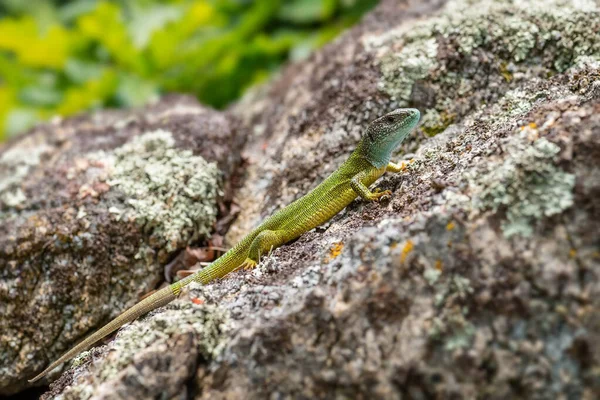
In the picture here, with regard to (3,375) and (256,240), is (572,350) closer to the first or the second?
(256,240)

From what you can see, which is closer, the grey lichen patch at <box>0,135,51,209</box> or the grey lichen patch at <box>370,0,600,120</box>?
the grey lichen patch at <box>370,0,600,120</box>

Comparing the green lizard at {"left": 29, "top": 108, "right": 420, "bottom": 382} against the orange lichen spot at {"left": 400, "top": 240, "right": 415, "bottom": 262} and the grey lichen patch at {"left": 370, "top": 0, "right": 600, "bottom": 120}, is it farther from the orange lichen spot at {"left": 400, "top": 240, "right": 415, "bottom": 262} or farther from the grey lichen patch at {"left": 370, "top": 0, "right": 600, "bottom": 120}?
the orange lichen spot at {"left": 400, "top": 240, "right": 415, "bottom": 262}

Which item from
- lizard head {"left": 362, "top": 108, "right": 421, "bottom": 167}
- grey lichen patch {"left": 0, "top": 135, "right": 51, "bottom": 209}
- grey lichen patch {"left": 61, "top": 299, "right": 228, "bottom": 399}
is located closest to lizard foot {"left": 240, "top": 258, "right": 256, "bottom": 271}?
grey lichen patch {"left": 61, "top": 299, "right": 228, "bottom": 399}

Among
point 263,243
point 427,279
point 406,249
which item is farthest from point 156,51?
point 427,279

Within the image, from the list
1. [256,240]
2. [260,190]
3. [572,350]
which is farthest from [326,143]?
[572,350]

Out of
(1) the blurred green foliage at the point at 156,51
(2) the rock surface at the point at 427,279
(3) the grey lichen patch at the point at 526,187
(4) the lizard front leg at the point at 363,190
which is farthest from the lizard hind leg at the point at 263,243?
(1) the blurred green foliage at the point at 156,51

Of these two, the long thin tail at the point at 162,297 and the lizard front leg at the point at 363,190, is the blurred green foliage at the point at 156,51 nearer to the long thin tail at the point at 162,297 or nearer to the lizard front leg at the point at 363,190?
the long thin tail at the point at 162,297
